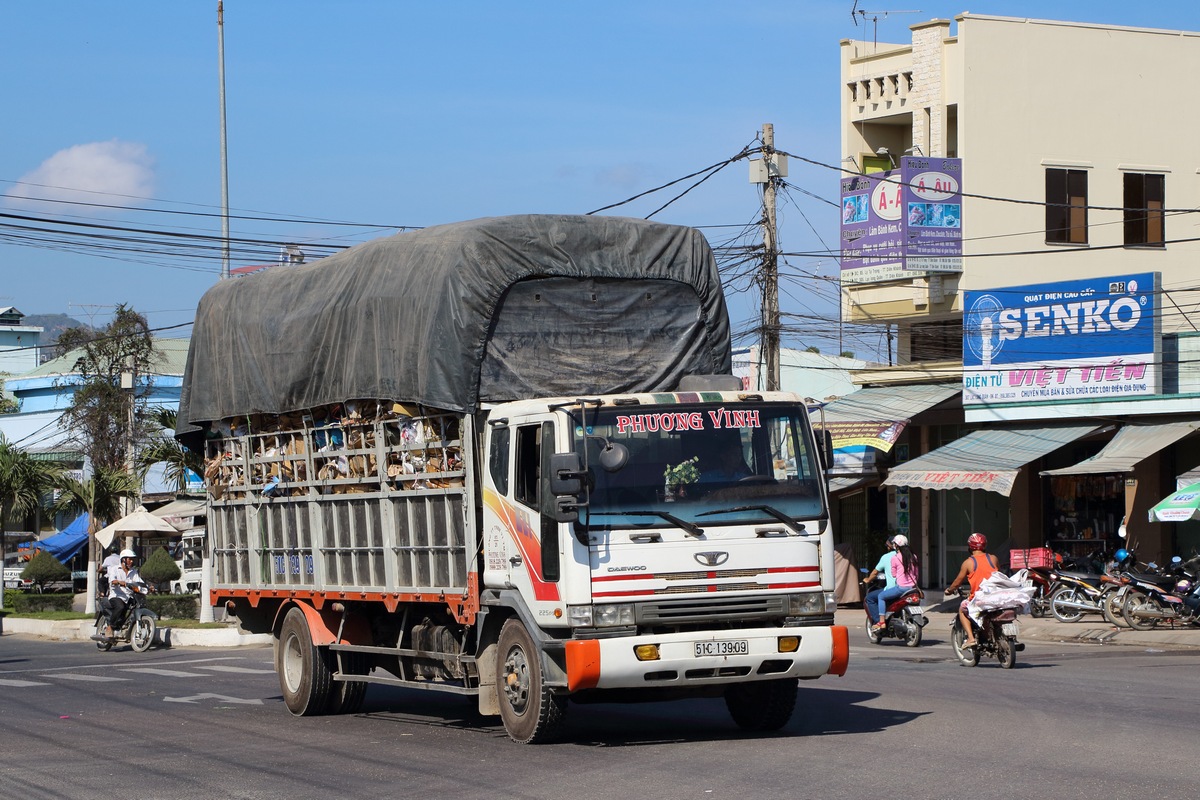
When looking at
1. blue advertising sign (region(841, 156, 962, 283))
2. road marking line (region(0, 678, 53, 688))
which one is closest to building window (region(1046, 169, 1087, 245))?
blue advertising sign (region(841, 156, 962, 283))

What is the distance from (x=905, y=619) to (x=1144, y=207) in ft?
53.5

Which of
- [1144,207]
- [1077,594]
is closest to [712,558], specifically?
[1077,594]

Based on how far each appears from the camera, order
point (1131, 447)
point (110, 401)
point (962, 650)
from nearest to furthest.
Answer: point (962, 650), point (1131, 447), point (110, 401)

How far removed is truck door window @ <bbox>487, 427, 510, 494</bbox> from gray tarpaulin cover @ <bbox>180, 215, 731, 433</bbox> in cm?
39

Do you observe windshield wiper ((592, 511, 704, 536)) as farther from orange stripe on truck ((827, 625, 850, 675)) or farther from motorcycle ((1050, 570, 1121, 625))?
motorcycle ((1050, 570, 1121, 625))

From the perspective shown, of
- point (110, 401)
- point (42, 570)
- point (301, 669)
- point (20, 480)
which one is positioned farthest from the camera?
point (110, 401)

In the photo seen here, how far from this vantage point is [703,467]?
1084 centimetres

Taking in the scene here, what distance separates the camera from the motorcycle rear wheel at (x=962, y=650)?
17.9m

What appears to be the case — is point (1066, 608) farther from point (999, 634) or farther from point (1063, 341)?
point (999, 634)

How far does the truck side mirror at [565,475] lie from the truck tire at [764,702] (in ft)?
7.72

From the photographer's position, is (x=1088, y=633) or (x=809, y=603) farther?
(x=1088, y=633)

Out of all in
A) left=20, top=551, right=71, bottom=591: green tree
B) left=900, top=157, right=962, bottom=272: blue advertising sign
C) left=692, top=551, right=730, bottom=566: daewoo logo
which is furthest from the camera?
left=20, top=551, right=71, bottom=591: green tree

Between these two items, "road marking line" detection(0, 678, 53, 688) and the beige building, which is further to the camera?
the beige building

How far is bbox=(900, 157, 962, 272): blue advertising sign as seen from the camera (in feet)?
102
